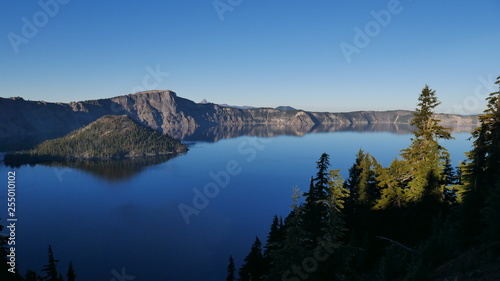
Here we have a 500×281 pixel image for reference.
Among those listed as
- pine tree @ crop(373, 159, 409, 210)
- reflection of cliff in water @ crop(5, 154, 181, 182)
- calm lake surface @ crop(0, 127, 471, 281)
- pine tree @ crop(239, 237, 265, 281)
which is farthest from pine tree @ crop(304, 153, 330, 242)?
reflection of cliff in water @ crop(5, 154, 181, 182)

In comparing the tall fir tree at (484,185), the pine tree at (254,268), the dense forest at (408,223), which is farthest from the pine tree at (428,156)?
the pine tree at (254,268)

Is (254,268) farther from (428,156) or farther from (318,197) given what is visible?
(428,156)

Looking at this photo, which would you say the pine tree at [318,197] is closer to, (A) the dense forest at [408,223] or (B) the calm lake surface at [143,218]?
(A) the dense forest at [408,223]

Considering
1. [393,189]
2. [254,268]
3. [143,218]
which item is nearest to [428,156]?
[393,189]

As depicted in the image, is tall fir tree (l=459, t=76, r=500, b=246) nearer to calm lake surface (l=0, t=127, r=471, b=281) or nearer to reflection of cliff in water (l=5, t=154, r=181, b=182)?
calm lake surface (l=0, t=127, r=471, b=281)

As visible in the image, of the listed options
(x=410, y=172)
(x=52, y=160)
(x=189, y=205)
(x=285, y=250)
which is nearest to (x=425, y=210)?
(x=410, y=172)

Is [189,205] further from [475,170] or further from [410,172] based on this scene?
[475,170]

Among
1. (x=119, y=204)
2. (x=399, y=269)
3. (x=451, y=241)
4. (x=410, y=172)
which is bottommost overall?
(x=119, y=204)
